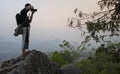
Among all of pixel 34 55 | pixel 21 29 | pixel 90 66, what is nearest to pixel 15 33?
pixel 21 29

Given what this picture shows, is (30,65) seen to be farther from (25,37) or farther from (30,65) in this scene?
(25,37)

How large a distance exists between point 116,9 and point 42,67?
4.14 metres

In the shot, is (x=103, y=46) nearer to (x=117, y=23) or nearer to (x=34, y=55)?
(x=117, y=23)

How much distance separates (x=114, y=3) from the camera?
55.2ft

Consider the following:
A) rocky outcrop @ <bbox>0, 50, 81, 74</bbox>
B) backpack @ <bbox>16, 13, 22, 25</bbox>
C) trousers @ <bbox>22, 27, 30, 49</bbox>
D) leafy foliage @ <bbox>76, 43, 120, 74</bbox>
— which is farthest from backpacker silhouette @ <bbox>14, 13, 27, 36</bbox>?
leafy foliage @ <bbox>76, 43, 120, 74</bbox>

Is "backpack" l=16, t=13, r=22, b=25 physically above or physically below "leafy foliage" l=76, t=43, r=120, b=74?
above

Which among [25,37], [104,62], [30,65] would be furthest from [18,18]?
[104,62]

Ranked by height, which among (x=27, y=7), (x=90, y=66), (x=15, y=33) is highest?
(x=27, y=7)

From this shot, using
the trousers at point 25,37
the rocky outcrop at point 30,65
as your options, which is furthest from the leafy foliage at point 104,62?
the trousers at point 25,37

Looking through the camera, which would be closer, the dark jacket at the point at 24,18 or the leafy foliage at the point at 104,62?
the dark jacket at the point at 24,18

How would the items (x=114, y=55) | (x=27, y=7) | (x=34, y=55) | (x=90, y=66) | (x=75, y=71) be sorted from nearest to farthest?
(x=27, y=7) < (x=34, y=55) < (x=114, y=55) < (x=75, y=71) < (x=90, y=66)

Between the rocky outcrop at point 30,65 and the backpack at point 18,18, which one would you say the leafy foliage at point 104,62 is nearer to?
the rocky outcrop at point 30,65

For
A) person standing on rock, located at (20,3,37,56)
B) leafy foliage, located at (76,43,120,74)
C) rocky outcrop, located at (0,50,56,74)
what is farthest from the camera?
leafy foliage, located at (76,43,120,74)

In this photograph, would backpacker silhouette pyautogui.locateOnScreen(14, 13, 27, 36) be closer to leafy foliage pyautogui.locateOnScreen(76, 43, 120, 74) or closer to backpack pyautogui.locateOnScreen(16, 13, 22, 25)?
backpack pyautogui.locateOnScreen(16, 13, 22, 25)
